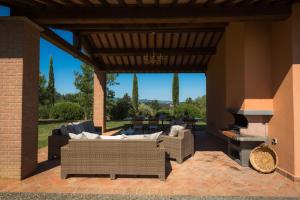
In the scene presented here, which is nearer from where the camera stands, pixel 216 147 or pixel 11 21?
pixel 11 21

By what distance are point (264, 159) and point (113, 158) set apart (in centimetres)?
365

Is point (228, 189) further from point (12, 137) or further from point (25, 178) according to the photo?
point (12, 137)

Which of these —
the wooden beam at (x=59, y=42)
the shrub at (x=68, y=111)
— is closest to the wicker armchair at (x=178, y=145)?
the wooden beam at (x=59, y=42)

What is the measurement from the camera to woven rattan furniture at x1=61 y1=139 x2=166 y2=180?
466cm

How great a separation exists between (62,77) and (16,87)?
2959 centimetres

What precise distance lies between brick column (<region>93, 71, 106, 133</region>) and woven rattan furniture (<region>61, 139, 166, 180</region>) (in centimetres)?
774

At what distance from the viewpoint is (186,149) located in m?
6.38

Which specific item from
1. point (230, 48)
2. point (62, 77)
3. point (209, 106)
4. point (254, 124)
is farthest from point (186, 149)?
point (62, 77)

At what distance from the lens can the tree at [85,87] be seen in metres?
20.7

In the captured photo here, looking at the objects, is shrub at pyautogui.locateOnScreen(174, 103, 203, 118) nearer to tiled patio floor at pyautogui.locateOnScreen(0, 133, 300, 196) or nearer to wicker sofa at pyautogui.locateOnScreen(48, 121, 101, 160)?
tiled patio floor at pyautogui.locateOnScreen(0, 133, 300, 196)

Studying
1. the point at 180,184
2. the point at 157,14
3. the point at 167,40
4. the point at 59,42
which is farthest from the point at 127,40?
the point at 180,184

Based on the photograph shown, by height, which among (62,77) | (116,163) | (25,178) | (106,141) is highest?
(62,77)

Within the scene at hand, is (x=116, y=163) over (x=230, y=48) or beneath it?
beneath

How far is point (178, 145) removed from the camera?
6023 millimetres
